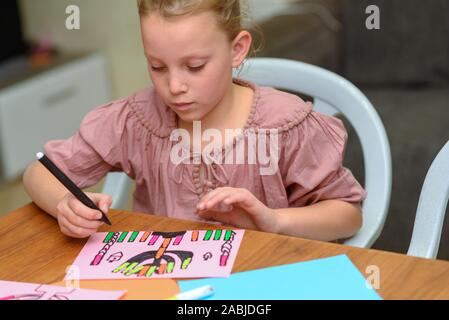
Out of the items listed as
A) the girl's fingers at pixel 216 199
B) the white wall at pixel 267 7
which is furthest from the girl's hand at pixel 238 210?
the white wall at pixel 267 7

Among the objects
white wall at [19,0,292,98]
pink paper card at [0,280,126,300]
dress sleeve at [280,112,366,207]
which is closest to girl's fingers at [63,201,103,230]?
pink paper card at [0,280,126,300]

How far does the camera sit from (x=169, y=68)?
1.16 meters

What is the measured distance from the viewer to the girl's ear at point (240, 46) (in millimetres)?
1255

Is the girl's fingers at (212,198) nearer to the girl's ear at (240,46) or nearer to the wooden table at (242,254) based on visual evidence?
the wooden table at (242,254)

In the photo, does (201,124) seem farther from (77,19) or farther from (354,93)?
(77,19)

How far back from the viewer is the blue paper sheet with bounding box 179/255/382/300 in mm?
924

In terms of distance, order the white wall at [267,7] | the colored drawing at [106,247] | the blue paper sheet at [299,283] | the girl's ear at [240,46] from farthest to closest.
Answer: the white wall at [267,7] → the girl's ear at [240,46] → the colored drawing at [106,247] → the blue paper sheet at [299,283]

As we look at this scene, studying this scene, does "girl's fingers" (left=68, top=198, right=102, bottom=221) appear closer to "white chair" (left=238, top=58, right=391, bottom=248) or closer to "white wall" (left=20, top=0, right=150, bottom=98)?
"white chair" (left=238, top=58, right=391, bottom=248)

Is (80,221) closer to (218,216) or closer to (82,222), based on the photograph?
(82,222)

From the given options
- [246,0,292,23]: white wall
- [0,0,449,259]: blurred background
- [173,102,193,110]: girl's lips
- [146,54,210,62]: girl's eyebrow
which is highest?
[146,54,210,62]: girl's eyebrow

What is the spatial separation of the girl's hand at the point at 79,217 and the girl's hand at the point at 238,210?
0.14 m

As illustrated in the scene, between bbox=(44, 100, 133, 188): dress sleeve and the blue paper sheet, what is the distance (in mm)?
422

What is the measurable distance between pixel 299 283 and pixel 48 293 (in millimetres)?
299

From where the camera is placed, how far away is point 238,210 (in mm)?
1165
